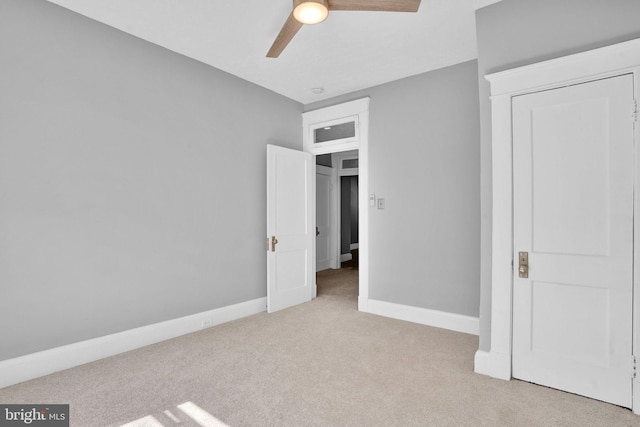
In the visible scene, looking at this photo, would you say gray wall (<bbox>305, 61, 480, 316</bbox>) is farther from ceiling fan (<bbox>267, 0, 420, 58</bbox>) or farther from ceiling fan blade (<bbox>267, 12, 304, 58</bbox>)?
ceiling fan blade (<bbox>267, 12, 304, 58</bbox>)

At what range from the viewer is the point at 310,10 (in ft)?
6.95

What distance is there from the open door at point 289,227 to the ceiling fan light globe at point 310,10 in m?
2.03

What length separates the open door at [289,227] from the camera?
4.11 meters

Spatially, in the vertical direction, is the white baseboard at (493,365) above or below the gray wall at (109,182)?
below

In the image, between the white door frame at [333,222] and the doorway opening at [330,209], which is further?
the white door frame at [333,222]

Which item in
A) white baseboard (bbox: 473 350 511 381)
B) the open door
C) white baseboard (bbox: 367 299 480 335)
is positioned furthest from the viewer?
the open door

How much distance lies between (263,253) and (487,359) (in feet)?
8.99

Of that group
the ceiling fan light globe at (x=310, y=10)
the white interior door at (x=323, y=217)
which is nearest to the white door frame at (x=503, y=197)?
the ceiling fan light globe at (x=310, y=10)

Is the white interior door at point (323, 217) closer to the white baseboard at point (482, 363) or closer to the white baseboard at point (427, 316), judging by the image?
the white baseboard at point (427, 316)

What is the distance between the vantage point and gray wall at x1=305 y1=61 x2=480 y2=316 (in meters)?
3.41

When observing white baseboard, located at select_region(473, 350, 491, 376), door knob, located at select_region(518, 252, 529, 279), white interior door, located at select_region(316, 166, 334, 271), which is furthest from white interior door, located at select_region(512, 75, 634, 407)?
white interior door, located at select_region(316, 166, 334, 271)

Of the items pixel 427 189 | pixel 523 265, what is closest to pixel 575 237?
pixel 523 265

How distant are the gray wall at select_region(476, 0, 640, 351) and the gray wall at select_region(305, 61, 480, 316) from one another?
2.85 feet

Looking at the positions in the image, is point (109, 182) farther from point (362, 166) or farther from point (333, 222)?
point (333, 222)
